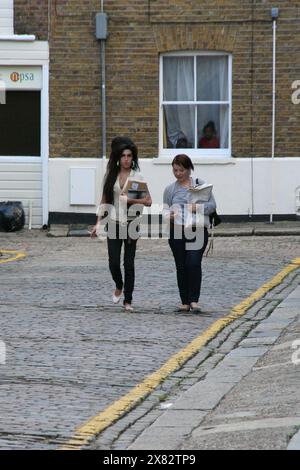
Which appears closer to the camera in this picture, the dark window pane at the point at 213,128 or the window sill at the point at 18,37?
the window sill at the point at 18,37

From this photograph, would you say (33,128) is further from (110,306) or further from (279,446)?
(279,446)

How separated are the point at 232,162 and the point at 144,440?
51.7ft

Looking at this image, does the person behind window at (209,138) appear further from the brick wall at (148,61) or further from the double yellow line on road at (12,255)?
the double yellow line on road at (12,255)

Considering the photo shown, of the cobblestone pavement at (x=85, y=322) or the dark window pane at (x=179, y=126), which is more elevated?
the dark window pane at (x=179, y=126)

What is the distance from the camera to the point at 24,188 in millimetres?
23906

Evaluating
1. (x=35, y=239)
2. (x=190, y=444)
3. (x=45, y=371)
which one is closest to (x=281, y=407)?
(x=190, y=444)

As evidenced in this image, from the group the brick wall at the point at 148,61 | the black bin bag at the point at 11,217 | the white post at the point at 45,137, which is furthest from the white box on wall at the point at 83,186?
the black bin bag at the point at 11,217

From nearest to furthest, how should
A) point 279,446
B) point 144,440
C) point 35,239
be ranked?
point 279,446, point 144,440, point 35,239

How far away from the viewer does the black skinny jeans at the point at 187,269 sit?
13492mm

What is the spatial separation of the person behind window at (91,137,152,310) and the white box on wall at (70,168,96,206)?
32.2 ft

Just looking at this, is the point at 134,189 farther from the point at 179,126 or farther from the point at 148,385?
the point at 179,126

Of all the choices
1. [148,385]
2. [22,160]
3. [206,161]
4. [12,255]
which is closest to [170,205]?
[148,385]

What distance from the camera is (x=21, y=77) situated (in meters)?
23.7

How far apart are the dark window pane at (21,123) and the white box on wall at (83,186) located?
0.98 m
